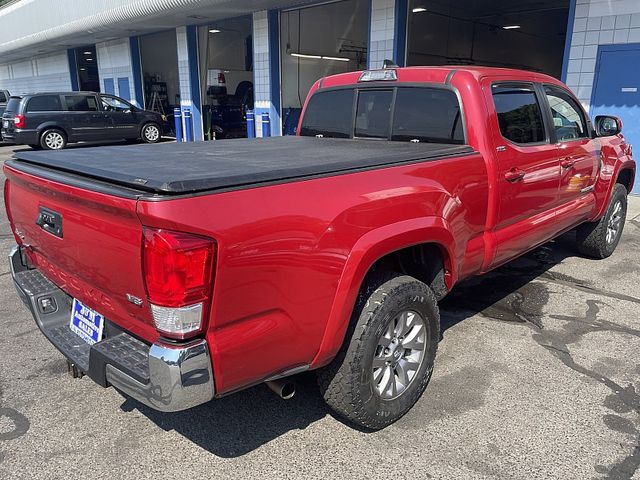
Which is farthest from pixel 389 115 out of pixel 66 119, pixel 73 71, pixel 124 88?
pixel 73 71

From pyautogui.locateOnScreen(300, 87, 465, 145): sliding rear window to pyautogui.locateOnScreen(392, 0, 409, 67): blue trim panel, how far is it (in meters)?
7.61

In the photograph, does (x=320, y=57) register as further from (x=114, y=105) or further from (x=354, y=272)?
(x=354, y=272)

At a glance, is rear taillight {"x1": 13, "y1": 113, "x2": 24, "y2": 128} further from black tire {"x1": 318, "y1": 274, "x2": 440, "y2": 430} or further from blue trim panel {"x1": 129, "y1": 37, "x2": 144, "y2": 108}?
black tire {"x1": 318, "y1": 274, "x2": 440, "y2": 430}

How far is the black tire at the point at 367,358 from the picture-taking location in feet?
8.38

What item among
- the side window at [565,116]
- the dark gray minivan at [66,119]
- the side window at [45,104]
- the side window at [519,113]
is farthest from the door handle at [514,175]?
the side window at [45,104]

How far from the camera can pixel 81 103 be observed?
16422mm

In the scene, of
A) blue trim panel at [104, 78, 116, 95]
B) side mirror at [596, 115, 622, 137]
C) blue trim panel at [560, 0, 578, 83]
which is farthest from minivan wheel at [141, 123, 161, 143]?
side mirror at [596, 115, 622, 137]

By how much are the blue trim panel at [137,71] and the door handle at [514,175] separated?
2070 cm

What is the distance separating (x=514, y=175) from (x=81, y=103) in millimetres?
16256

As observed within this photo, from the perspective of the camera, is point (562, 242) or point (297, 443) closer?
point (297, 443)

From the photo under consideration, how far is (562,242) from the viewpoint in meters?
6.42

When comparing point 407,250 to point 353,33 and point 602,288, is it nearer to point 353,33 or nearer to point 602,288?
point 602,288

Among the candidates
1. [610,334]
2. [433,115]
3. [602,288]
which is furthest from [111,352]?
[602,288]

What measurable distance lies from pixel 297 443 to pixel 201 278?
1270mm
